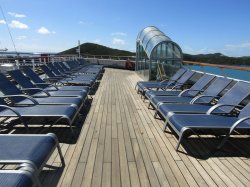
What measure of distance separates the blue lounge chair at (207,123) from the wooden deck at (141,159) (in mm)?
269

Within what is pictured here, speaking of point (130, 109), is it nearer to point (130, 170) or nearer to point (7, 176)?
point (130, 170)

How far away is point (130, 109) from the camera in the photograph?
602 centimetres

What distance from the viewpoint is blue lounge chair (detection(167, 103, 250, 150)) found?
348cm

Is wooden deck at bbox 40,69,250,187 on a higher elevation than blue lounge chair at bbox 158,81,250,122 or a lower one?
lower

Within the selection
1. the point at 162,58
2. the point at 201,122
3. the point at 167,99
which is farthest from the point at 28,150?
the point at 162,58

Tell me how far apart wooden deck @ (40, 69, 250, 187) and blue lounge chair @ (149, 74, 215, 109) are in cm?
47

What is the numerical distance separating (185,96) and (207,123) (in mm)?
2228

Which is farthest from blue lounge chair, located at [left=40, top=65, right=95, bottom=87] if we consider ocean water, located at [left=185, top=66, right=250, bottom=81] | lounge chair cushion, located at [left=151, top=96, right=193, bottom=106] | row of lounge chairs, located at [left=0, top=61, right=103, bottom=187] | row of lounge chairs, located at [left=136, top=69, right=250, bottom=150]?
ocean water, located at [left=185, top=66, right=250, bottom=81]

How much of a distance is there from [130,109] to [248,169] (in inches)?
126

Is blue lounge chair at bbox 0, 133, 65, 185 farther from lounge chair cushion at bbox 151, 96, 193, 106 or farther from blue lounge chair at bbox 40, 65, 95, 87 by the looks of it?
blue lounge chair at bbox 40, 65, 95, 87

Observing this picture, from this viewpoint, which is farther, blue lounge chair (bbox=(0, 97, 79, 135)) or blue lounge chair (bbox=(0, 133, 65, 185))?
blue lounge chair (bbox=(0, 97, 79, 135))

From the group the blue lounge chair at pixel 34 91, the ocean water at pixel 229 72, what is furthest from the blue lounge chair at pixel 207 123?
the blue lounge chair at pixel 34 91

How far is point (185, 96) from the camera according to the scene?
581 cm

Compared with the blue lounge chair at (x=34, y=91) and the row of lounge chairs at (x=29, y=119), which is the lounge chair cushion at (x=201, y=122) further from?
the blue lounge chair at (x=34, y=91)
